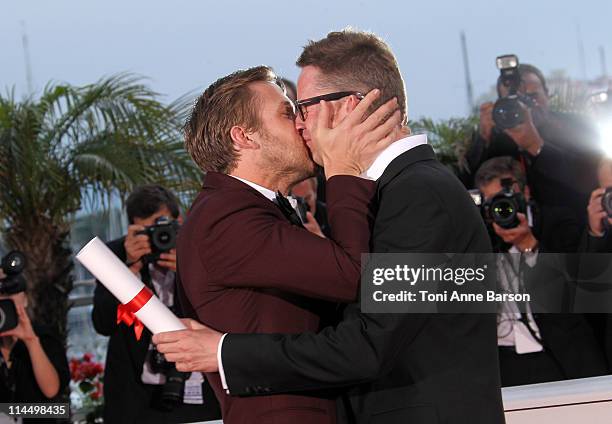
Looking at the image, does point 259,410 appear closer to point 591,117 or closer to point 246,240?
point 246,240

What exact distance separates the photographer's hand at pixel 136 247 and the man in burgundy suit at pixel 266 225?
6.20ft

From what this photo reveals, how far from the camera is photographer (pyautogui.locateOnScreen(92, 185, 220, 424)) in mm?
4152

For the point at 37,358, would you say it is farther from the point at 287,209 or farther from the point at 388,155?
the point at 388,155

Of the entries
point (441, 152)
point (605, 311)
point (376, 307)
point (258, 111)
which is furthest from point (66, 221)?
point (376, 307)

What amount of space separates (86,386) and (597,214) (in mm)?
3757

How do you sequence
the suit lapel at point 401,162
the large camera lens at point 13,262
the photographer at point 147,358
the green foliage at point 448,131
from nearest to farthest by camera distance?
the suit lapel at point 401,162
the photographer at point 147,358
the large camera lens at point 13,262
the green foliage at point 448,131

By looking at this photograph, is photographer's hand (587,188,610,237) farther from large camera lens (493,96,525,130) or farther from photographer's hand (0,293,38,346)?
photographer's hand (0,293,38,346)

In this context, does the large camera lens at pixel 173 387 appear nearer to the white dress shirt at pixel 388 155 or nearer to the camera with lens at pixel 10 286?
the camera with lens at pixel 10 286

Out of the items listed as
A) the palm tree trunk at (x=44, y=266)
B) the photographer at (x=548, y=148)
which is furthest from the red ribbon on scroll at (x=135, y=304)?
the palm tree trunk at (x=44, y=266)

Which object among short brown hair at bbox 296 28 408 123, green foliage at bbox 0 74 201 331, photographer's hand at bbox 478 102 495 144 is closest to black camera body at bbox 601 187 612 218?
photographer's hand at bbox 478 102 495 144

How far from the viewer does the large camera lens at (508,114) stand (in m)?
4.89

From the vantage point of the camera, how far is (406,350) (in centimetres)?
222

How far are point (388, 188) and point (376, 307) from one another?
0.29 metres

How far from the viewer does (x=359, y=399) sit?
2268mm
